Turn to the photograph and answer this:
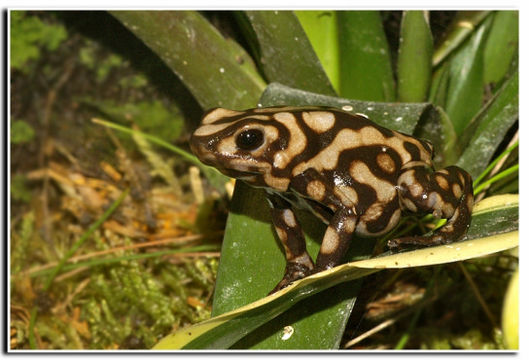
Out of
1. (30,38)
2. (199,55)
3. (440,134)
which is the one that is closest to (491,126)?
(440,134)

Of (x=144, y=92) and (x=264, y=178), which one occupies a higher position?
(x=264, y=178)

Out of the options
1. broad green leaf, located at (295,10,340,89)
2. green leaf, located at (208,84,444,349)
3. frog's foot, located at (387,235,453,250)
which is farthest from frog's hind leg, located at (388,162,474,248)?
broad green leaf, located at (295,10,340,89)

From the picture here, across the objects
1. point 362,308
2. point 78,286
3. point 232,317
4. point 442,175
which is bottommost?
point 78,286

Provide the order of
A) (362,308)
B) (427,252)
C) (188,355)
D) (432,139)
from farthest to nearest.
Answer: (432,139), (362,308), (188,355), (427,252)

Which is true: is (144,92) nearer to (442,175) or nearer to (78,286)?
(78,286)

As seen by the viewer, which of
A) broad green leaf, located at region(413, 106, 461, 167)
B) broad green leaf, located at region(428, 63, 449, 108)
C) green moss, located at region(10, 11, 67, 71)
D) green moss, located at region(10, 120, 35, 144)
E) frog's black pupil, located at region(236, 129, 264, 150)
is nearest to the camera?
frog's black pupil, located at region(236, 129, 264, 150)

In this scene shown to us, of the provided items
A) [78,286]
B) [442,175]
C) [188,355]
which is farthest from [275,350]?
[78,286]

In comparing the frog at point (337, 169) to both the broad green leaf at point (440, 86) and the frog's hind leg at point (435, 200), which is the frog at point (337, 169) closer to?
the frog's hind leg at point (435, 200)

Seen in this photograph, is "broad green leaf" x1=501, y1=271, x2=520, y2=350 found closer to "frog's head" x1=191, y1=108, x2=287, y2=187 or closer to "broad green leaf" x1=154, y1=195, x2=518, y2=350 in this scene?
"broad green leaf" x1=154, y1=195, x2=518, y2=350

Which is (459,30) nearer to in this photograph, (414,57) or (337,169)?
(414,57)
